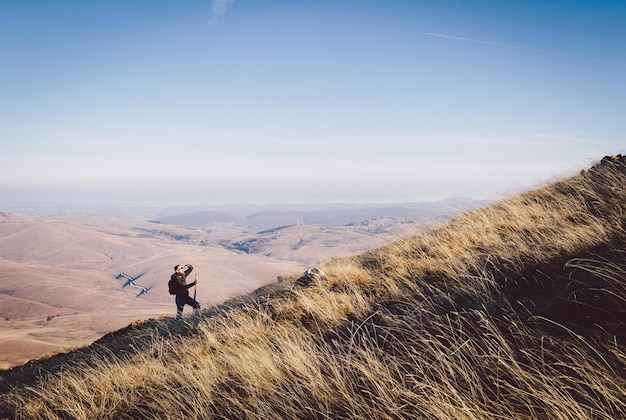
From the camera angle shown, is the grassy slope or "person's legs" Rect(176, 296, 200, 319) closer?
the grassy slope

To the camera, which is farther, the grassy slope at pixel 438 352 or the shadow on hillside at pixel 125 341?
the shadow on hillside at pixel 125 341

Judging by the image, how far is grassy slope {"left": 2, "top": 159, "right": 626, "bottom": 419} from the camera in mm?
2602

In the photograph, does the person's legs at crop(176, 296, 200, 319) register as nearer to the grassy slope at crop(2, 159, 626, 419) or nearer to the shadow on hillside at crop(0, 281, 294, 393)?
the shadow on hillside at crop(0, 281, 294, 393)

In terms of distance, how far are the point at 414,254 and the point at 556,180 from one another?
7.10 metres

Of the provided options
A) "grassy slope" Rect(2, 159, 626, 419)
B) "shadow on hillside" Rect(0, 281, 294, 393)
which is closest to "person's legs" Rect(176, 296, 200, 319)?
"shadow on hillside" Rect(0, 281, 294, 393)

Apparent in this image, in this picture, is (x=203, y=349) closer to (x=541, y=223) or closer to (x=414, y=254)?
(x=414, y=254)

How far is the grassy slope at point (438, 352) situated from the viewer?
2602 millimetres

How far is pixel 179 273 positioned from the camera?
1316 centimetres

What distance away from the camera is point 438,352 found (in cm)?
332

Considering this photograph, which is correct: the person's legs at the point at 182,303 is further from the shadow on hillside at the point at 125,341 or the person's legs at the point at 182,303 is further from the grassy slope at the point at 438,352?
the grassy slope at the point at 438,352

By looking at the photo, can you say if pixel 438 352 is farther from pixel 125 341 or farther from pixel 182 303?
pixel 182 303

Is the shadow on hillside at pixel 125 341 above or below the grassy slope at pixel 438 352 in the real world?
below

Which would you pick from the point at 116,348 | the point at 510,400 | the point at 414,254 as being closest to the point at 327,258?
the point at 414,254

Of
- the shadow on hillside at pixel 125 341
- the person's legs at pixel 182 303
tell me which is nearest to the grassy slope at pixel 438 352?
the shadow on hillside at pixel 125 341
